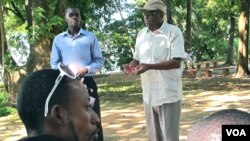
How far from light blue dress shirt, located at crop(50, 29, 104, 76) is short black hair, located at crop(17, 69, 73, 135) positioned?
3.04 m

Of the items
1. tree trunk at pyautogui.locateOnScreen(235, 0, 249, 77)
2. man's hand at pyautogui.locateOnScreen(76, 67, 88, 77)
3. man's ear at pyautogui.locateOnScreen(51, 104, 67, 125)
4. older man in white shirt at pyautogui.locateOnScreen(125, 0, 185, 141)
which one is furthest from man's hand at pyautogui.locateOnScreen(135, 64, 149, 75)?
tree trunk at pyautogui.locateOnScreen(235, 0, 249, 77)

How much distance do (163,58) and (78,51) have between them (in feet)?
3.72

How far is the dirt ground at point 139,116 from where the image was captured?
6.97 metres

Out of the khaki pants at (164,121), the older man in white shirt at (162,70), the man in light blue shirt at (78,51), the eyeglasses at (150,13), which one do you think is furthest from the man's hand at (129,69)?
the man in light blue shirt at (78,51)

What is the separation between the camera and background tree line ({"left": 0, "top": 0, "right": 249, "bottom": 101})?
914 centimetres

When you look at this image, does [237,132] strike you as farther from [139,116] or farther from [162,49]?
[139,116]

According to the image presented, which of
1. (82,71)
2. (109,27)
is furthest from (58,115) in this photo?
(109,27)

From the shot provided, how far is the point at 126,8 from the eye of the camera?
25094 mm

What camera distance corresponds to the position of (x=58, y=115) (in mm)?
1615

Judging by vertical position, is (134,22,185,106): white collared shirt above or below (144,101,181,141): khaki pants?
above

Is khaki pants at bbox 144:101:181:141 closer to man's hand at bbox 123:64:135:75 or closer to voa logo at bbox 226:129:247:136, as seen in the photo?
man's hand at bbox 123:64:135:75

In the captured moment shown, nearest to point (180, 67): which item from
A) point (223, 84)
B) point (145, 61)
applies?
point (145, 61)

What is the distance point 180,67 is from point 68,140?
8.49ft

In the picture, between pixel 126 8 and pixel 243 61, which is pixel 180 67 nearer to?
pixel 243 61
